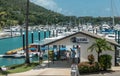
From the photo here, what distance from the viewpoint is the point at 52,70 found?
38.8m

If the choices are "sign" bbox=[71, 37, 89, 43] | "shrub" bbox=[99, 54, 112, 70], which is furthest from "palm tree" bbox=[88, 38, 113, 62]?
"sign" bbox=[71, 37, 89, 43]

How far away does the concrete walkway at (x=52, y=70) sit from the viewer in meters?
36.4

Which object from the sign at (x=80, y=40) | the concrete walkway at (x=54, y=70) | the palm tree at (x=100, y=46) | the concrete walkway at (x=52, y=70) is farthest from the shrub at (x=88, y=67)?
the sign at (x=80, y=40)

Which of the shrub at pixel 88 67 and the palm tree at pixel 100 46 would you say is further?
the palm tree at pixel 100 46

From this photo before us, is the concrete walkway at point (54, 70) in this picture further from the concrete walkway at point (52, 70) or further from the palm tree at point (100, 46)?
the palm tree at point (100, 46)

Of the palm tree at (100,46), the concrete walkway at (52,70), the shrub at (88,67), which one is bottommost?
the concrete walkway at (52,70)

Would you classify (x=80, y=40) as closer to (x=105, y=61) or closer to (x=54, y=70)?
(x=54, y=70)

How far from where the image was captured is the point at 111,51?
40656 mm

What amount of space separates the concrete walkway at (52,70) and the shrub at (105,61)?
3.52 m

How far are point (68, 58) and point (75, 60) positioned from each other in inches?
183

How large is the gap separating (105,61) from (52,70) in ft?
18.7

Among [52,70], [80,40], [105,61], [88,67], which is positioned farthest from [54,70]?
[105,61]

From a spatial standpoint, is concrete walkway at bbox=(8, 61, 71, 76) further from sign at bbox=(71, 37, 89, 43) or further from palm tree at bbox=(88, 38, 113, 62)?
palm tree at bbox=(88, 38, 113, 62)

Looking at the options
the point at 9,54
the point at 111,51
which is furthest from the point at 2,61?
the point at 111,51
